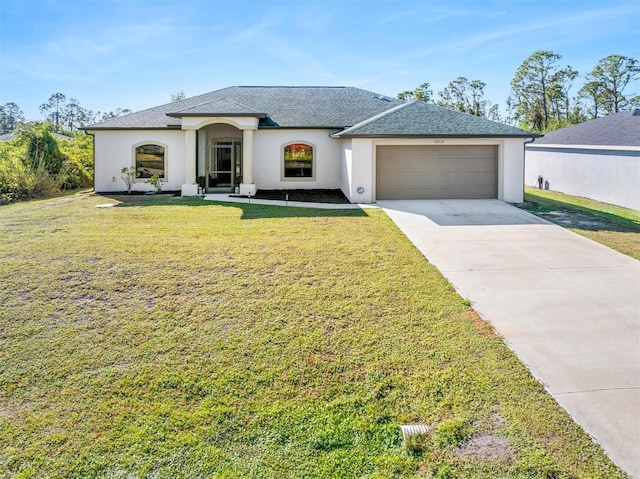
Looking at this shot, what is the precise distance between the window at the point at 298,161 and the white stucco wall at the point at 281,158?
0.19m

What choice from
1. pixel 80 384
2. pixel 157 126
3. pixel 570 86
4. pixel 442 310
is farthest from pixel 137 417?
pixel 570 86

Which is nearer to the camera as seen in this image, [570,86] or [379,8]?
[379,8]

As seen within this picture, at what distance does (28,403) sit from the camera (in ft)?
13.9

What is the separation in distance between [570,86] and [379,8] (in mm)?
37553

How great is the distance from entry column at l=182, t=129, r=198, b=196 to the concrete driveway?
965 cm

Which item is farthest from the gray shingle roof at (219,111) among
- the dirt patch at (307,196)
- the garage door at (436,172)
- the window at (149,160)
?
the garage door at (436,172)

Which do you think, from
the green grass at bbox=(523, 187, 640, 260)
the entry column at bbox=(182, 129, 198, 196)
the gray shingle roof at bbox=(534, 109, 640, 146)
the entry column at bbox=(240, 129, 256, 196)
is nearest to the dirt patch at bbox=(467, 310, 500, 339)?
the green grass at bbox=(523, 187, 640, 260)

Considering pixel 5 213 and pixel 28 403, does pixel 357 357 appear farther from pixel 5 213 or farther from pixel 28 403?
pixel 5 213

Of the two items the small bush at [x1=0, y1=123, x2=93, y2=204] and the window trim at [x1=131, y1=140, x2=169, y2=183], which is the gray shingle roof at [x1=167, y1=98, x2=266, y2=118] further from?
the small bush at [x1=0, y1=123, x2=93, y2=204]

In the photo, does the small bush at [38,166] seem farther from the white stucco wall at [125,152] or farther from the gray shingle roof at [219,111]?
the gray shingle roof at [219,111]

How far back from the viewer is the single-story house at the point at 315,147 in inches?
636

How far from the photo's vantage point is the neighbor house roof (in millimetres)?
15971

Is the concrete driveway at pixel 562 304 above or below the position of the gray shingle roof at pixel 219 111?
below

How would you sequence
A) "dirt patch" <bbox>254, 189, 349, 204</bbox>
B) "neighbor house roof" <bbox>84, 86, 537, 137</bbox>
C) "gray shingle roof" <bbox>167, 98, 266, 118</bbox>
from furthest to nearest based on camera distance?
"gray shingle roof" <bbox>167, 98, 266, 118</bbox>
"dirt patch" <bbox>254, 189, 349, 204</bbox>
"neighbor house roof" <bbox>84, 86, 537, 137</bbox>
